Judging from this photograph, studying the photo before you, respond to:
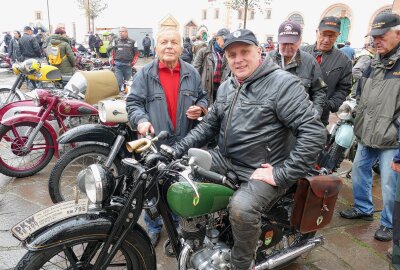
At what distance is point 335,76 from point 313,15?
95.5ft

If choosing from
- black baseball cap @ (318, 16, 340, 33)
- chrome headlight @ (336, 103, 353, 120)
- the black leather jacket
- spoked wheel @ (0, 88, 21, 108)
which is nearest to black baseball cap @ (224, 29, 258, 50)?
the black leather jacket

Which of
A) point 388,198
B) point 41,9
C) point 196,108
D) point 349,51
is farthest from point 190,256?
point 41,9

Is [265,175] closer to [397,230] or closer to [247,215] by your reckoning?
[247,215]

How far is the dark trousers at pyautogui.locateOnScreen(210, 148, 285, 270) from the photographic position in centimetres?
201

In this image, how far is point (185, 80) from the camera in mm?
2971

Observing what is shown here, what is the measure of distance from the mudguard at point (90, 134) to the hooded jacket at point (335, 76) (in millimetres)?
2347

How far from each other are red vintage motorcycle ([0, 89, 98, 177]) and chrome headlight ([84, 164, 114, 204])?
2.50 m

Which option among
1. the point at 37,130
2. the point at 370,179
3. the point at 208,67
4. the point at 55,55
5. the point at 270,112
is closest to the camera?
the point at 270,112

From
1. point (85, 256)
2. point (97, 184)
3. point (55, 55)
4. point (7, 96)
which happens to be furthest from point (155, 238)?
point (55, 55)

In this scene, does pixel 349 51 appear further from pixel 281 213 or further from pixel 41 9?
pixel 41 9

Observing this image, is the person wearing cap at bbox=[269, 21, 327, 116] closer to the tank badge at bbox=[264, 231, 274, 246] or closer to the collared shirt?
the collared shirt

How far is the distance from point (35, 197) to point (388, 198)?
12.2 feet

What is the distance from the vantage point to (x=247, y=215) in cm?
200

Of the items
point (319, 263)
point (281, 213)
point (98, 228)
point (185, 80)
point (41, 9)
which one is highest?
point (41, 9)
